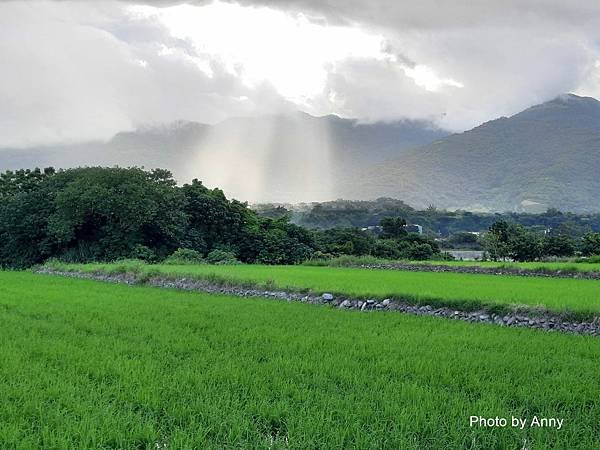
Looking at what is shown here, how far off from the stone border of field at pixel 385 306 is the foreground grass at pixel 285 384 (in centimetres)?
154

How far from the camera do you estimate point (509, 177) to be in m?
169

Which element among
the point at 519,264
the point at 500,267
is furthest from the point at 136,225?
the point at 519,264

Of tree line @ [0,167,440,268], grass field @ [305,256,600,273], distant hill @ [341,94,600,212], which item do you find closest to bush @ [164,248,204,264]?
tree line @ [0,167,440,268]

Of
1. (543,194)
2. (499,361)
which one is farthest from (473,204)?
(499,361)

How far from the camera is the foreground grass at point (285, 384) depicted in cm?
419

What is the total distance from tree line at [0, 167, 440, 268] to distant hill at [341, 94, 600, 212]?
106 meters

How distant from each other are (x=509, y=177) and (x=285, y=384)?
584 feet

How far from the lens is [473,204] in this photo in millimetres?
156375

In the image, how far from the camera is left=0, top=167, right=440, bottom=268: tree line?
3150cm

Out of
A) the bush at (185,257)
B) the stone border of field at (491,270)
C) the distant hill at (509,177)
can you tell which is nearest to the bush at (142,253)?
A: the bush at (185,257)

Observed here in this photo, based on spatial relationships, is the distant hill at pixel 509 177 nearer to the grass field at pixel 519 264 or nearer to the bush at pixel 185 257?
the grass field at pixel 519 264

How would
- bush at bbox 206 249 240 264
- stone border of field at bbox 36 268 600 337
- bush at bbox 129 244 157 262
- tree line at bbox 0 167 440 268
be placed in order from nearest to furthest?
stone border of field at bbox 36 268 600 337
bush at bbox 129 244 157 262
tree line at bbox 0 167 440 268
bush at bbox 206 249 240 264

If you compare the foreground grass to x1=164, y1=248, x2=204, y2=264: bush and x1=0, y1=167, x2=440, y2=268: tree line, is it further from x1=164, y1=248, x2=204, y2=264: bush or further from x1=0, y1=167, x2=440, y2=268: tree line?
x1=0, y1=167, x2=440, y2=268: tree line

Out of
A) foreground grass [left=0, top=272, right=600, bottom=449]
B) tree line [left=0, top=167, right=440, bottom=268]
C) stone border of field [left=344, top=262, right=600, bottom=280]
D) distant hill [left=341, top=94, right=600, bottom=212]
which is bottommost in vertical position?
foreground grass [left=0, top=272, right=600, bottom=449]
